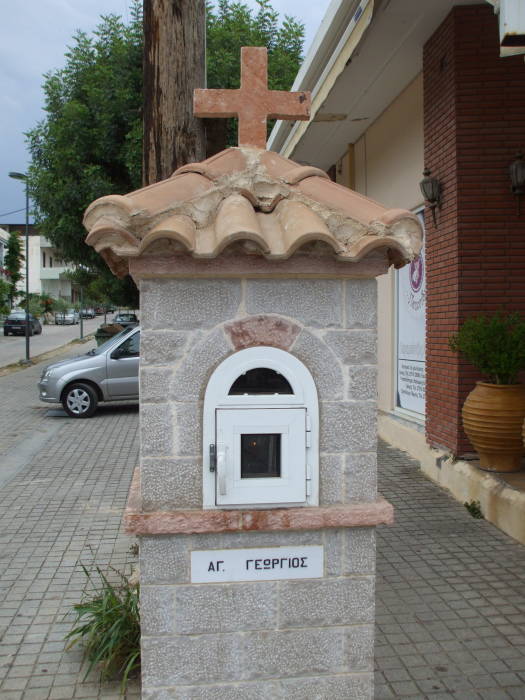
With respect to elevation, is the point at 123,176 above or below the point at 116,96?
below

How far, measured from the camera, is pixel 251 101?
9.46 ft

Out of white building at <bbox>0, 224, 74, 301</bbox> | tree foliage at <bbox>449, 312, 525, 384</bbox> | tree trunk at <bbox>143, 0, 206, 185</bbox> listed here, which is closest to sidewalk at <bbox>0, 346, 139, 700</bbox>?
tree trunk at <bbox>143, 0, 206, 185</bbox>

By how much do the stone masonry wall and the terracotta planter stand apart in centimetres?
366

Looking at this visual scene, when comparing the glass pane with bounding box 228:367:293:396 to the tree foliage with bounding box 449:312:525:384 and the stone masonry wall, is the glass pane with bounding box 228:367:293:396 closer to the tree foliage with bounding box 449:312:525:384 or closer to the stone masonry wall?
the stone masonry wall

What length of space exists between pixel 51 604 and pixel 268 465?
106 inches

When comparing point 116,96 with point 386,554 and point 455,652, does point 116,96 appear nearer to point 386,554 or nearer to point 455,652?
point 386,554

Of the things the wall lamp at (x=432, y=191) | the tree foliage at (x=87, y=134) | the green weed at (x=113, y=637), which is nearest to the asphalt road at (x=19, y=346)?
the tree foliage at (x=87, y=134)

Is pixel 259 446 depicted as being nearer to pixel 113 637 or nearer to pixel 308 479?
pixel 308 479

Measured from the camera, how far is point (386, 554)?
5289 millimetres

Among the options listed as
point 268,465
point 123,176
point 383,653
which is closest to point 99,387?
point 123,176

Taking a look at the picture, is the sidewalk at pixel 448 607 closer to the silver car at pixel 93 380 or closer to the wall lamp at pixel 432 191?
the wall lamp at pixel 432 191

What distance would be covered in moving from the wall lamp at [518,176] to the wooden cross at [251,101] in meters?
4.12

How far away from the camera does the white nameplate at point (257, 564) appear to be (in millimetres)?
2621

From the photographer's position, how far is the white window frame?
101 inches
